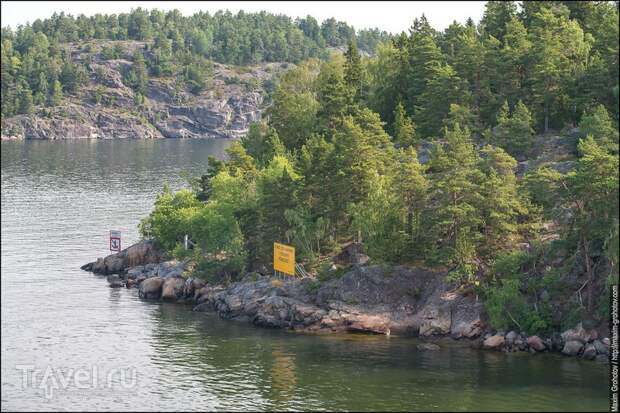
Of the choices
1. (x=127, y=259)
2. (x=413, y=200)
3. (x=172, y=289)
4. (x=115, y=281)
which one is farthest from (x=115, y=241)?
(x=413, y=200)

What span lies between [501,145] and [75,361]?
2482 inches

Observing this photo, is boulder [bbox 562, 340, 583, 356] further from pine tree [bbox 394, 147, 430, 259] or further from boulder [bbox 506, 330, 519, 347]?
pine tree [bbox 394, 147, 430, 259]

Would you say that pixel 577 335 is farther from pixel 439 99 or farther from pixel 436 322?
pixel 439 99

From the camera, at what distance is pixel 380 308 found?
97062 millimetres

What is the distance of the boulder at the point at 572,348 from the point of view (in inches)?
3351

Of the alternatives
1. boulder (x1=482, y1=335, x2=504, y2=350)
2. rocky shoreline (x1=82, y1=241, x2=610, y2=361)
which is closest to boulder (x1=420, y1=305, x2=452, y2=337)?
rocky shoreline (x1=82, y1=241, x2=610, y2=361)

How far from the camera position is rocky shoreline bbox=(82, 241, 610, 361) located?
289 feet

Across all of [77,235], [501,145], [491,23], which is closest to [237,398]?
[501,145]

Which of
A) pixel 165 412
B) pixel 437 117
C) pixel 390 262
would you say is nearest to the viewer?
pixel 165 412

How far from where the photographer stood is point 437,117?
136 meters

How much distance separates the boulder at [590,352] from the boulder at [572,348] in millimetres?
612

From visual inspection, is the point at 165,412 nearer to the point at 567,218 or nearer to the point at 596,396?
the point at 596,396

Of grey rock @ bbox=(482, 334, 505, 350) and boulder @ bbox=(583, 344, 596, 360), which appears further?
grey rock @ bbox=(482, 334, 505, 350)

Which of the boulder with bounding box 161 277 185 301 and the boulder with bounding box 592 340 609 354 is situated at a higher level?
the boulder with bounding box 161 277 185 301
